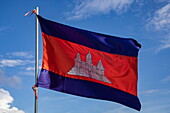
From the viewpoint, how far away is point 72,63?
→ 13.6 metres

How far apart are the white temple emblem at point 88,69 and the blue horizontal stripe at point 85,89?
1.15ft

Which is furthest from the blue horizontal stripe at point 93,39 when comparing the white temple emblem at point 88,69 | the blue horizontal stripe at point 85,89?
the blue horizontal stripe at point 85,89

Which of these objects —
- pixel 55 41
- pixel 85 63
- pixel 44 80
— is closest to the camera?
pixel 44 80

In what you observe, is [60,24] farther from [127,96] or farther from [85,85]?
[127,96]

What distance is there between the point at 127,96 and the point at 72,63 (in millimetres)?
3519

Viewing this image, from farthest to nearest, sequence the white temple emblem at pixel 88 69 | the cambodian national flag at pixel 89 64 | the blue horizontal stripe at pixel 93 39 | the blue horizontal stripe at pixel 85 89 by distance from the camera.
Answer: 1. the white temple emblem at pixel 88 69
2. the blue horizontal stripe at pixel 93 39
3. the cambodian national flag at pixel 89 64
4. the blue horizontal stripe at pixel 85 89

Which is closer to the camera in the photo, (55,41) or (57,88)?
(57,88)

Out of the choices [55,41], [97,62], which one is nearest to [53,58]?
[55,41]

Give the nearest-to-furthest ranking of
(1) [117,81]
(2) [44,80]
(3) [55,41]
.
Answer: (2) [44,80] < (3) [55,41] < (1) [117,81]

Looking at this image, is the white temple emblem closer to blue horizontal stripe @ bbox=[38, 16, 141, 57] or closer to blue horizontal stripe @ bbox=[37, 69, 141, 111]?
blue horizontal stripe @ bbox=[37, 69, 141, 111]

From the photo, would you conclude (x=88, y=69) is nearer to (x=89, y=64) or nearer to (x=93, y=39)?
(x=89, y=64)

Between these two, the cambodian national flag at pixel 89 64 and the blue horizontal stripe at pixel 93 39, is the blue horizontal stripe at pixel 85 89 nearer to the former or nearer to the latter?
the cambodian national flag at pixel 89 64

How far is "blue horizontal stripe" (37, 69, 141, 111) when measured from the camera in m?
12.3

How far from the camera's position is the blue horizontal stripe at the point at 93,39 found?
13.5 metres
